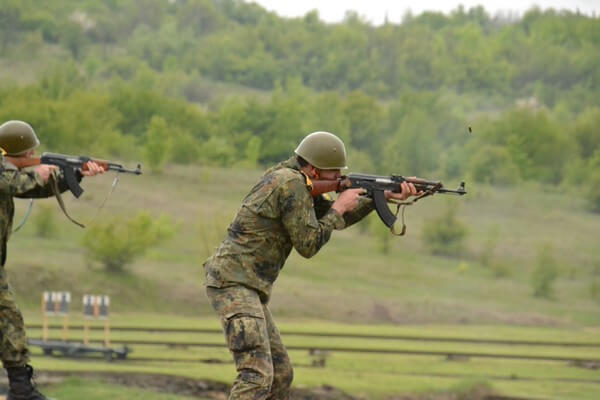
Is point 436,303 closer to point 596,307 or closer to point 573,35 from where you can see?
point 596,307

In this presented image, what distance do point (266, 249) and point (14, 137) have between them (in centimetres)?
343

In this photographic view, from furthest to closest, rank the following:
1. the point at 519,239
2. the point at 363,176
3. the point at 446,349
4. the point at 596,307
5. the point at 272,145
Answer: the point at 272,145, the point at 519,239, the point at 596,307, the point at 446,349, the point at 363,176

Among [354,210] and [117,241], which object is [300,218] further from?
[117,241]

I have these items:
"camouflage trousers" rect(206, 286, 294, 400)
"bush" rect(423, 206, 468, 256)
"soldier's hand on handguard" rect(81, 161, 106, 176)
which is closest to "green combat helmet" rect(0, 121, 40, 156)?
"soldier's hand on handguard" rect(81, 161, 106, 176)

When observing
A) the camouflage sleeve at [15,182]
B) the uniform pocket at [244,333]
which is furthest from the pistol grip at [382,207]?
the camouflage sleeve at [15,182]

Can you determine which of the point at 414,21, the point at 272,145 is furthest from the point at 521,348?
the point at 414,21

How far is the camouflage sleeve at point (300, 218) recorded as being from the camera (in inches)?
399

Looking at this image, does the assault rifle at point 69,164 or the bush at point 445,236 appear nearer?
the assault rifle at point 69,164

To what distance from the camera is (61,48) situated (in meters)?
111

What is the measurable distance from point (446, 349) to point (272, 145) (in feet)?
129

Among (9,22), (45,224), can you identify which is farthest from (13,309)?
(9,22)

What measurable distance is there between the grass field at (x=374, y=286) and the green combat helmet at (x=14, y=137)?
15.0 ft

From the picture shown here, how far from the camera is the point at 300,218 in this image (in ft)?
33.2

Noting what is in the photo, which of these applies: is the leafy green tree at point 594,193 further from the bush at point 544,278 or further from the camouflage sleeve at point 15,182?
the camouflage sleeve at point 15,182
